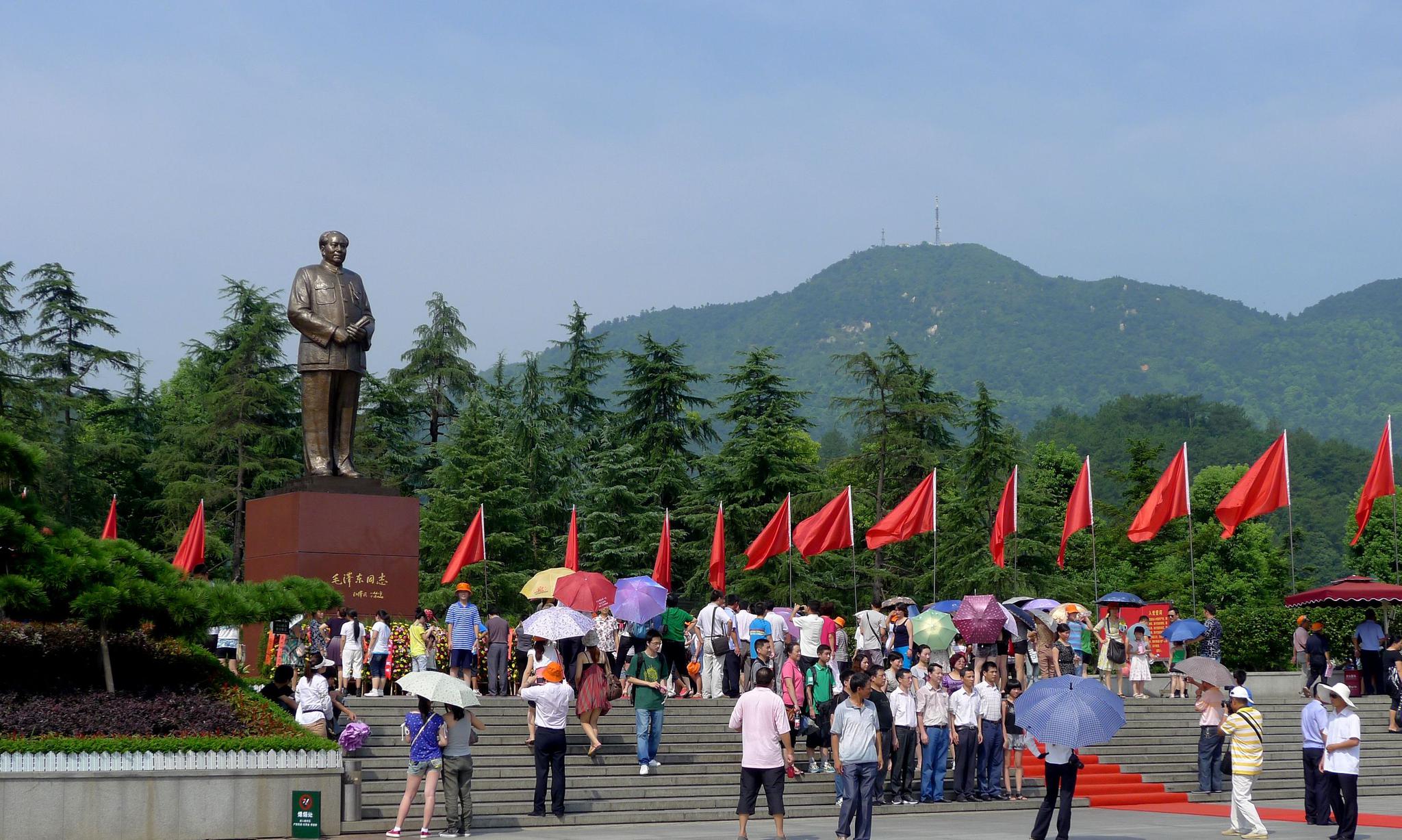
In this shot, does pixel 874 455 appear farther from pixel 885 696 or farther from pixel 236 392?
pixel 885 696

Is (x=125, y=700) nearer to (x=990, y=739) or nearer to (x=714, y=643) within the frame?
(x=714, y=643)

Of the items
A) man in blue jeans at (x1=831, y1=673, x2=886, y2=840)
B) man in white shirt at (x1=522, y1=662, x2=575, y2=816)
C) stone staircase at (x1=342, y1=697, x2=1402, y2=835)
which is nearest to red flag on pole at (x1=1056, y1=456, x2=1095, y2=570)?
stone staircase at (x1=342, y1=697, x2=1402, y2=835)

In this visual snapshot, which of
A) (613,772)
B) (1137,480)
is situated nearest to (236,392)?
(613,772)

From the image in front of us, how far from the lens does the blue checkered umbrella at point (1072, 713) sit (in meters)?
12.1

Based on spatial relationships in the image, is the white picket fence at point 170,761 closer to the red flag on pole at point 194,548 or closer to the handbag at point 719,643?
the handbag at point 719,643

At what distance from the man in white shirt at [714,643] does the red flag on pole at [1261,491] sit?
9.56 m

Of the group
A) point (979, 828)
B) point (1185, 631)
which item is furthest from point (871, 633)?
point (979, 828)

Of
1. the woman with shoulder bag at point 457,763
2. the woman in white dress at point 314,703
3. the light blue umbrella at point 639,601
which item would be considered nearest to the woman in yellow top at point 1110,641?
the light blue umbrella at point 639,601

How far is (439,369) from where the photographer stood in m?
54.5

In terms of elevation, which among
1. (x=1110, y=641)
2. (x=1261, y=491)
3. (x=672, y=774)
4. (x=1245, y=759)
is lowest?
(x=672, y=774)

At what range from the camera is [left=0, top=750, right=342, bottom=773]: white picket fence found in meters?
13.0

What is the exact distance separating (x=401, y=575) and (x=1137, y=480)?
48.2 metres

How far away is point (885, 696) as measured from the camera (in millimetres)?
16953

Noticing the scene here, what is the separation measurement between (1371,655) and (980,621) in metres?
8.83
